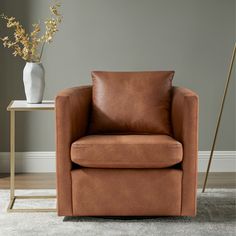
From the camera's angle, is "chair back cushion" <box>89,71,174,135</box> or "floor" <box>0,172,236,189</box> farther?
"floor" <box>0,172,236,189</box>

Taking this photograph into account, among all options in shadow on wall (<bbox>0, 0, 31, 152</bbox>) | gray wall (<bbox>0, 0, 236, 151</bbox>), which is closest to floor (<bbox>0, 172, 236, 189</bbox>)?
shadow on wall (<bbox>0, 0, 31, 152</bbox>)

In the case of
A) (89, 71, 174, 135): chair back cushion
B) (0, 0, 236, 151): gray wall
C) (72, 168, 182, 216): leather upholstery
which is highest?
(0, 0, 236, 151): gray wall

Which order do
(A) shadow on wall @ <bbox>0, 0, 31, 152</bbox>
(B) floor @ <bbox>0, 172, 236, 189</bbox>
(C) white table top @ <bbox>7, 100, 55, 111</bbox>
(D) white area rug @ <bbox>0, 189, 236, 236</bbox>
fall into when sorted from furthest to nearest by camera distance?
1. (A) shadow on wall @ <bbox>0, 0, 31, 152</bbox>
2. (B) floor @ <bbox>0, 172, 236, 189</bbox>
3. (C) white table top @ <bbox>7, 100, 55, 111</bbox>
4. (D) white area rug @ <bbox>0, 189, 236, 236</bbox>

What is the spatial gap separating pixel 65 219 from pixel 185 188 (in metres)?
0.75

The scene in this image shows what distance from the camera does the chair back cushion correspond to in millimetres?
4070

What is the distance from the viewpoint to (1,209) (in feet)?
12.9

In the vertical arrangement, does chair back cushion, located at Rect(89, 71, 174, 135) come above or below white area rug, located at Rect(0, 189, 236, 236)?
above

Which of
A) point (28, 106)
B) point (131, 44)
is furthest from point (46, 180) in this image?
point (131, 44)

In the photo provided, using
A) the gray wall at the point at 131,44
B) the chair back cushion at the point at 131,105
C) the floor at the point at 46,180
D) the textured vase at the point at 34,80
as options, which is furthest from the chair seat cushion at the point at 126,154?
the gray wall at the point at 131,44

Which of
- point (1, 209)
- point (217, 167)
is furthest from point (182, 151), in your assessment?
point (217, 167)

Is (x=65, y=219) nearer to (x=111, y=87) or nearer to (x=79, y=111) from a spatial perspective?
(x=79, y=111)

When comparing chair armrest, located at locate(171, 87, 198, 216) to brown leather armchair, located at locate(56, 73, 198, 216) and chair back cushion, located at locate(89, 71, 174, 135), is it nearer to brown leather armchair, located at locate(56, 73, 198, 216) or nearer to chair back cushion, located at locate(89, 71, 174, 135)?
brown leather armchair, located at locate(56, 73, 198, 216)

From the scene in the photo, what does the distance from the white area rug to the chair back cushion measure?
24.5 inches

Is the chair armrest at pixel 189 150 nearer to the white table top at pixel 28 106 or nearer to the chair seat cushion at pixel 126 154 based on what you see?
the chair seat cushion at pixel 126 154
